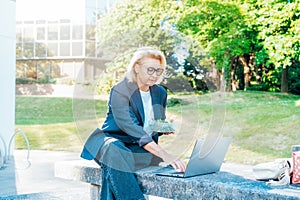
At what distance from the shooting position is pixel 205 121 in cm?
217

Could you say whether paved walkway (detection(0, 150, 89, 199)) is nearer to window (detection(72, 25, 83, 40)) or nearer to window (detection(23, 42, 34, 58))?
window (detection(72, 25, 83, 40))

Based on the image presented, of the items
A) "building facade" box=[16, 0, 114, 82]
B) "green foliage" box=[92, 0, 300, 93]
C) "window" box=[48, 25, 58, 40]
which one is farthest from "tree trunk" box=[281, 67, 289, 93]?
"window" box=[48, 25, 58, 40]

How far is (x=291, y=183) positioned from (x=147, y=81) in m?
0.77

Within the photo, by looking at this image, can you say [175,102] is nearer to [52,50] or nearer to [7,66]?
[7,66]

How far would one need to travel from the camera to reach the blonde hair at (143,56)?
2188 millimetres

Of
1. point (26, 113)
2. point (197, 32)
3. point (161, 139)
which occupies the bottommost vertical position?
point (26, 113)

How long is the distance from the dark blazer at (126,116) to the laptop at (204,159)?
Answer: 0.65 ft

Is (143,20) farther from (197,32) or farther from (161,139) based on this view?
(161,139)

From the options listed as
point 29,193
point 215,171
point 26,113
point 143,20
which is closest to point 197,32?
point 143,20

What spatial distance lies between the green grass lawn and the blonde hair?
0.17 meters

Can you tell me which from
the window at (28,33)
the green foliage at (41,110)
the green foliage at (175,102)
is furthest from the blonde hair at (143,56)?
the window at (28,33)

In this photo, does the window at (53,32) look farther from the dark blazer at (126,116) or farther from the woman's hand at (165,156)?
the woman's hand at (165,156)

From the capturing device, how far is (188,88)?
7.09 ft

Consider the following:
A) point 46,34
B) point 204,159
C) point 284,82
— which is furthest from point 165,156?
point 46,34
